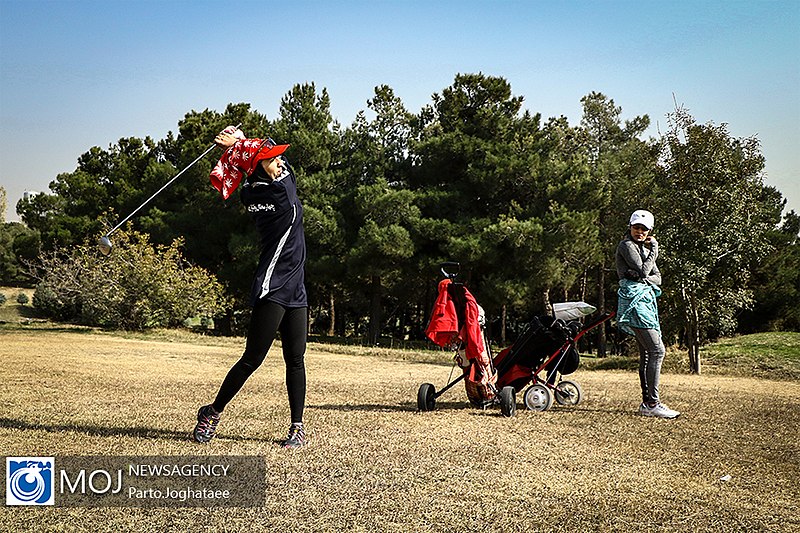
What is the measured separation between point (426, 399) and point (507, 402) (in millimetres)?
789

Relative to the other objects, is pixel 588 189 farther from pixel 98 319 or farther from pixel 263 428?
pixel 263 428

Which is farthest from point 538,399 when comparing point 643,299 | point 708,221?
point 708,221

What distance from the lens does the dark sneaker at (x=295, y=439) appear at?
16.8 ft

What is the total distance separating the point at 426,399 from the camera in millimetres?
7035

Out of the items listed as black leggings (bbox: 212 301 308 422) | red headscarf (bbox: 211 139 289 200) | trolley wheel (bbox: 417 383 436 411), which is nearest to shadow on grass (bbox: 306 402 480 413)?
trolley wheel (bbox: 417 383 436 411)

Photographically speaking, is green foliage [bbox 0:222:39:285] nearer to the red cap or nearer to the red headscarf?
the red headscarf

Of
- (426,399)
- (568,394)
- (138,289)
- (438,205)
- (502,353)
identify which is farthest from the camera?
(438,205)

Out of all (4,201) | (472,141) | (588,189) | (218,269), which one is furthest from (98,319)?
(4,201)

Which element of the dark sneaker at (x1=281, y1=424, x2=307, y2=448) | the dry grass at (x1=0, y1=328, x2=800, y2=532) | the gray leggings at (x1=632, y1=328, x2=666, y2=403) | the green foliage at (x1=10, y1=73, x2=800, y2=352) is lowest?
the dry grass at (x1=0, y1=328, x2=800, y2=532)

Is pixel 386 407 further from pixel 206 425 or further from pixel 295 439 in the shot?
pixel 206 425

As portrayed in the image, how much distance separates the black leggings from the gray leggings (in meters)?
3.64

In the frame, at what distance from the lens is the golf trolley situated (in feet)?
23.0

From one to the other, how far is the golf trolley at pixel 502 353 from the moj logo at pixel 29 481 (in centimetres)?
361

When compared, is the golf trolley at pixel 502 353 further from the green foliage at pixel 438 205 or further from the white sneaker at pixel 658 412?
the green foliage at pixel 438 205
